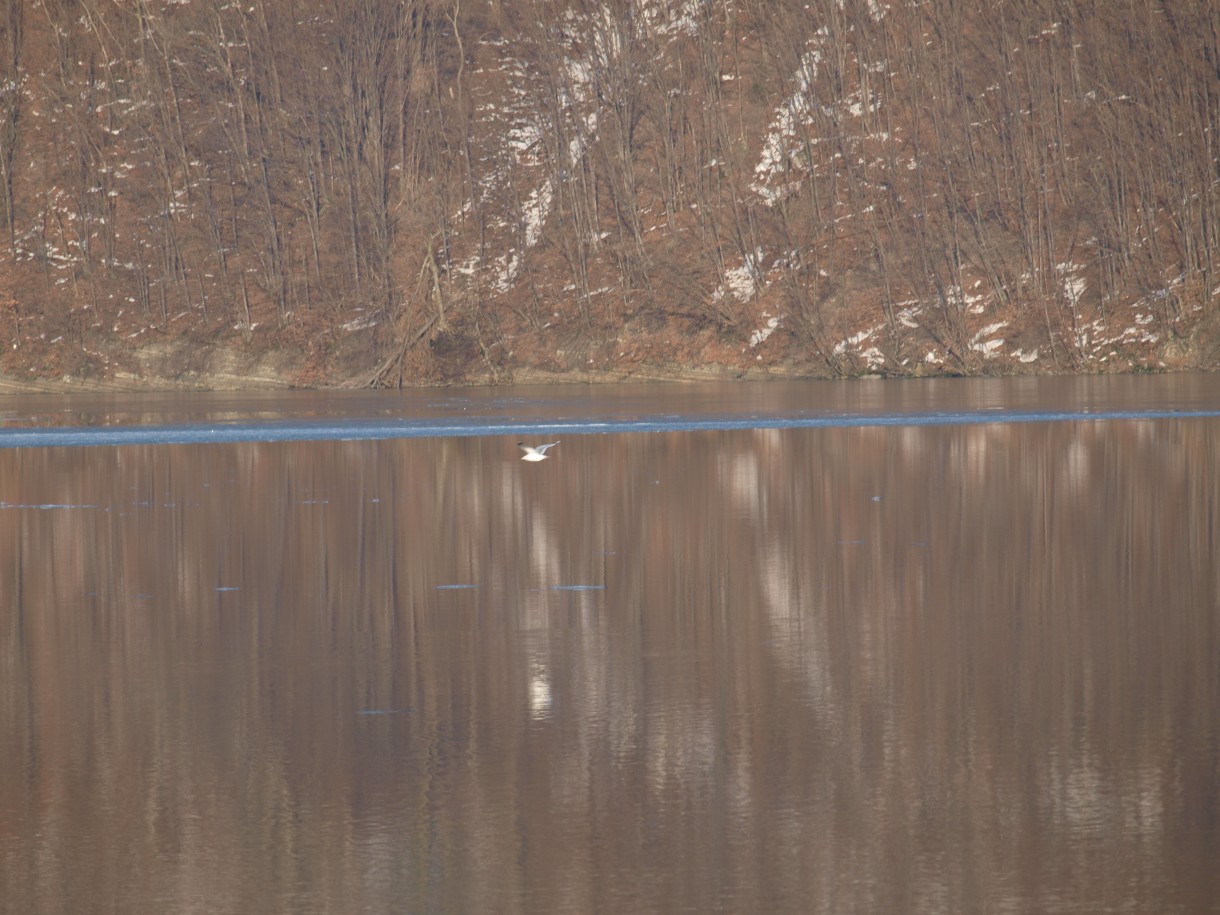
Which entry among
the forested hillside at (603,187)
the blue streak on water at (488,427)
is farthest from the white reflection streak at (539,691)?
the forested hillside at (603,187)

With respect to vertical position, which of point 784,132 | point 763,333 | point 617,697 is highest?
point 784,132

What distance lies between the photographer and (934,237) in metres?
65.1

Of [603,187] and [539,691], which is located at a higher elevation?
[603,187]

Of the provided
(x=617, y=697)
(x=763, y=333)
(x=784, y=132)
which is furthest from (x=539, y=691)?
(x=784, y=132)

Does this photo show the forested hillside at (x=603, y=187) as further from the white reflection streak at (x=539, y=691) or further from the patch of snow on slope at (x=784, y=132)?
the white reflection streak at (x=539, y=691)

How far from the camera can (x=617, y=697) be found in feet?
30.3

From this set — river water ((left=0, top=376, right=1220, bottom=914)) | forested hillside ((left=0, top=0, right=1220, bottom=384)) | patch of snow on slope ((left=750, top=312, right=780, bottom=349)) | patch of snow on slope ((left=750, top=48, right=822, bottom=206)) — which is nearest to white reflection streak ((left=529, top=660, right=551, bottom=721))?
river water ((left=0, top=376, right=1220, bottom=914))

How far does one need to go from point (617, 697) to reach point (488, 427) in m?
25.4

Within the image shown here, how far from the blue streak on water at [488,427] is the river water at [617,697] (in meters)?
11.0

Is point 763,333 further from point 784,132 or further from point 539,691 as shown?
point 539,691

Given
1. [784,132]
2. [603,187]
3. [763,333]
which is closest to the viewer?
[763,333]

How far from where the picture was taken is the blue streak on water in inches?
1265

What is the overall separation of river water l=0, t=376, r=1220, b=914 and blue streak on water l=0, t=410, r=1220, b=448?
1100 cm

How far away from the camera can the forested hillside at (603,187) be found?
2501 inches
